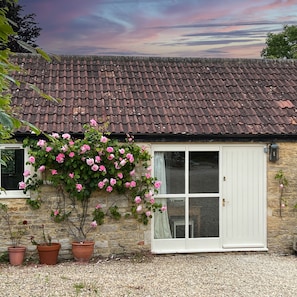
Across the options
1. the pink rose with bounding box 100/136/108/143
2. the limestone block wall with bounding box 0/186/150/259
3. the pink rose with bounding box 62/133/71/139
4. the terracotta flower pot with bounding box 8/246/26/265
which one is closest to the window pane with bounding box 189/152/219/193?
the limestone block wall with bounding box 0/186/150/259

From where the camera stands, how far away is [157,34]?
912 inches

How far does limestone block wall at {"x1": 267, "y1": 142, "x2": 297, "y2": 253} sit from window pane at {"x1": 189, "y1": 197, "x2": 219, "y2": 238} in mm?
1158

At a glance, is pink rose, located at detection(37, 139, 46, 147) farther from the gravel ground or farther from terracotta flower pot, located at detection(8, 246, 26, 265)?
the gravel ground

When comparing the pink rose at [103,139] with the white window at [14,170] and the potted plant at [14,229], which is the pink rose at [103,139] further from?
the potted plant at [14,229]

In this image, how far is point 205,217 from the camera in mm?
11273

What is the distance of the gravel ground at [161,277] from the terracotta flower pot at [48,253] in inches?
7.0

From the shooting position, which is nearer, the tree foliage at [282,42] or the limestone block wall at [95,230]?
the limestone block wall at [95,230]

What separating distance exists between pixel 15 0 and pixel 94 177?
28.4ft

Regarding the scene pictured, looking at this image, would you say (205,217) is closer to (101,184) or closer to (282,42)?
(101,184)

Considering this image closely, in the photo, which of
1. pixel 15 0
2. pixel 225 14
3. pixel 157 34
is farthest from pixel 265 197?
pixel 225 14

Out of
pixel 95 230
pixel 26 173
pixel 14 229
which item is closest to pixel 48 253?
pixel 14 229

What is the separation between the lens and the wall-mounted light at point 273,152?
11047mm

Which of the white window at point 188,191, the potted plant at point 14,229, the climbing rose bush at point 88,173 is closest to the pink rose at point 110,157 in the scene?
the climbing rose bush at point 88,173

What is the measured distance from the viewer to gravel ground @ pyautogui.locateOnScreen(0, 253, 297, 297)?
8.20 m
